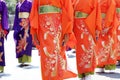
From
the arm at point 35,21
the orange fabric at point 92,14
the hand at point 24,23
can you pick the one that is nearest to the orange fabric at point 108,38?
the orange fabric at point 92,14

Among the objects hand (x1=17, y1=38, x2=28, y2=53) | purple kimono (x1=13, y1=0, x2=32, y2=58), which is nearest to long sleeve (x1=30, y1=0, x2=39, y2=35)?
Answer: purple kimono (x1=13, y1=0, x2=32, y2=58)

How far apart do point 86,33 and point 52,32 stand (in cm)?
150

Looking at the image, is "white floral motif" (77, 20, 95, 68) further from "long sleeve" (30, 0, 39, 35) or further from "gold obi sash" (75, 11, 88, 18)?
"long sleeve" (30, 0, 39, 35)

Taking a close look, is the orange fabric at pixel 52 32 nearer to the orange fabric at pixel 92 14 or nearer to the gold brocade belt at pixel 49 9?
the gold brocade belt at pixel 49 9

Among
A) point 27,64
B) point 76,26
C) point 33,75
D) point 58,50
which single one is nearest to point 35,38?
point 58,50

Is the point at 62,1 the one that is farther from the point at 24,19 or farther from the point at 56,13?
the point at 24,19

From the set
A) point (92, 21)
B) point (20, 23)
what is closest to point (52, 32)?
point (92, 21)

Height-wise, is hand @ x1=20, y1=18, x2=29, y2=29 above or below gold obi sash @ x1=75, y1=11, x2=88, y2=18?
below

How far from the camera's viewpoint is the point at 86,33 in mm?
7539

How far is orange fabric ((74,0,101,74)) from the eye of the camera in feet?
24.5

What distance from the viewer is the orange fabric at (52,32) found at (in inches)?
240

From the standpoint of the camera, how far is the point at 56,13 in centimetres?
618

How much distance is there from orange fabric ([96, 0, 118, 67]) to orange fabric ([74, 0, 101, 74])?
147 cm

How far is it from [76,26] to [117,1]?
248cm
